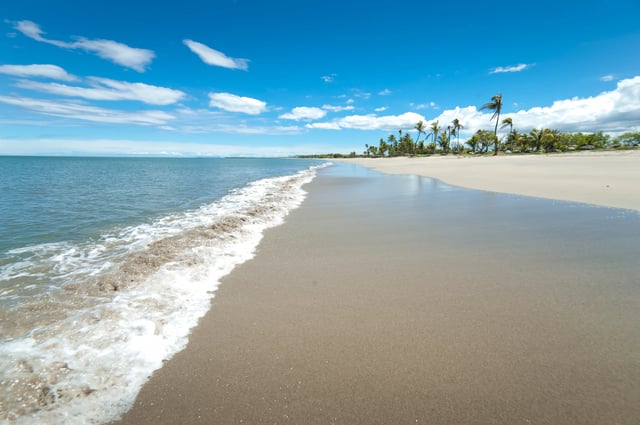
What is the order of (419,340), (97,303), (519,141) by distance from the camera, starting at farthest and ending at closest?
1. (519,141)
2. (97,303)
3. (419,340)

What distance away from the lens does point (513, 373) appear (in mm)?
2564

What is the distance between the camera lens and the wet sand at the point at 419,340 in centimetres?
228

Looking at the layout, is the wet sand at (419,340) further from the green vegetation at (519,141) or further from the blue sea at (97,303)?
the green vegetation at (519,141)

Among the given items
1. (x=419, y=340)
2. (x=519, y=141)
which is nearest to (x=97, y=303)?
(x=419, y=340)

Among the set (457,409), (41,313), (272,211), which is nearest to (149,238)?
(41,313)

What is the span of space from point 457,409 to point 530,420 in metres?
0.53

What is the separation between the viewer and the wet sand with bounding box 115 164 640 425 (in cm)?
228

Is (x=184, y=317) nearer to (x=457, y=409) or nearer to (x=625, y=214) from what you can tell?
(x=457, y=409)

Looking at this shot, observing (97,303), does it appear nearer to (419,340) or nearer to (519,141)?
(419,340)

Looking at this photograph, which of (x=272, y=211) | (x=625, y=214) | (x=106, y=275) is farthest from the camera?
(x=272, y=211)

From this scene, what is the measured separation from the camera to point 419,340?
3.09 metres

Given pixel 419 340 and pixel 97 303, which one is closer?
pixel 419 340

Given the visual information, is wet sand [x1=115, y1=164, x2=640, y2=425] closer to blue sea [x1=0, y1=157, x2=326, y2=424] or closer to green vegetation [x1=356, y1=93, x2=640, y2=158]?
blue sea [x1=0, y1=157, x2=326, y2=424]

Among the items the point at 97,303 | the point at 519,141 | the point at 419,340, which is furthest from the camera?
the point at 519,141
